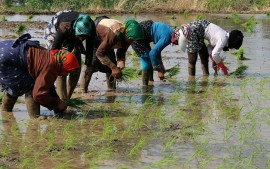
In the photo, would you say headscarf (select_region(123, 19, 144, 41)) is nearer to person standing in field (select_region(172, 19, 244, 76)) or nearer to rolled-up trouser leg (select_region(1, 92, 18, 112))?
person standing in field (select_region(172, 19, 244, 76))

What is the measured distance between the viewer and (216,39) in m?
8.58

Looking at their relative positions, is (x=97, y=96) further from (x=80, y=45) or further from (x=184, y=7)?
(x=184, y=7)

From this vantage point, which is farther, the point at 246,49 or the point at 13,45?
the point at 246,49

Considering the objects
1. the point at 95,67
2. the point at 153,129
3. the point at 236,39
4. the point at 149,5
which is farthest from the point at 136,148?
the point at 149,5

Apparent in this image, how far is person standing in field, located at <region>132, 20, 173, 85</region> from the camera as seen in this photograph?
798cm

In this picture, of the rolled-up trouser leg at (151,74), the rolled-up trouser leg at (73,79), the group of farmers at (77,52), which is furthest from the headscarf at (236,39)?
the rolled-up trouser leg at (73,79)

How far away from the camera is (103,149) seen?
15.8ft

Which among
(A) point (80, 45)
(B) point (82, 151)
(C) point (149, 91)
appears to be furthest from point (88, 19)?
(B) point (82, 151)

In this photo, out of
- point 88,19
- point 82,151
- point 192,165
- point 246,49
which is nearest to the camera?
point 192,165

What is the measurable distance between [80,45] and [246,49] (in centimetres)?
621

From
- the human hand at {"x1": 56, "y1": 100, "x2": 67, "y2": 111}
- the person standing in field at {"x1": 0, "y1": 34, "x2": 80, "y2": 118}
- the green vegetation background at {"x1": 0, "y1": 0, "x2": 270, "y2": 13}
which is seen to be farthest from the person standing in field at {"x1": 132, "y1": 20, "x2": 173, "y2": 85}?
the green vegetation background at {"x1": 0, "y1": 0, "x2": 270, "y2": 13}

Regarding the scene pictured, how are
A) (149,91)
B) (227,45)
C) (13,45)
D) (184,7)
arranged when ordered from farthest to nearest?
(184,7) < (227,45) < (149,91) < (13,45)

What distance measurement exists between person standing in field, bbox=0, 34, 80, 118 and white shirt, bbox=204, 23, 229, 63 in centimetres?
314

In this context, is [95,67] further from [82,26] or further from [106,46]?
[82,26]
